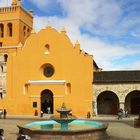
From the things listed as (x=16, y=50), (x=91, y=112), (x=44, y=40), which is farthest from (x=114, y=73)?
(x=16, y=50)

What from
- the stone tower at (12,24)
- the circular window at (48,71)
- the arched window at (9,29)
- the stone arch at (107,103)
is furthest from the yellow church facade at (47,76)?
the arched window at (9,29)

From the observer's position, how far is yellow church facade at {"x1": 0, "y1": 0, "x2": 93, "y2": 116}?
142 ft

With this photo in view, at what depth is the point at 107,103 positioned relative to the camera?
45.5 metres

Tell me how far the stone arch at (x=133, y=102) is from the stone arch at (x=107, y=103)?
61.4 inches

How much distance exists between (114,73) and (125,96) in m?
3.67

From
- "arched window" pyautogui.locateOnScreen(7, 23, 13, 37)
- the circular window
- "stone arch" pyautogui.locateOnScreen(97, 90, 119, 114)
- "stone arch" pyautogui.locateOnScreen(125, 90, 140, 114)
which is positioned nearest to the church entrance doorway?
the circular window

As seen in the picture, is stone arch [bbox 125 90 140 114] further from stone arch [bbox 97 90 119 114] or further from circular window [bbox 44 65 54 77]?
circular window [bbox 44 65 54 77]

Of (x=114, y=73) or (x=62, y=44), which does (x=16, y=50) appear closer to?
(x=62, y=44)

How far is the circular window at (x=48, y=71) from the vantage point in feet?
149

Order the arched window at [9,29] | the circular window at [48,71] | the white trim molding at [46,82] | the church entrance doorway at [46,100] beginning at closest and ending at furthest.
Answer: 1. the white trim molding at [46,82]
2. the circular window at [48,71]
3. the church entrance doorway at [46,100]
4. the arched window at [9,29]

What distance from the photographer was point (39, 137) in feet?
67.4

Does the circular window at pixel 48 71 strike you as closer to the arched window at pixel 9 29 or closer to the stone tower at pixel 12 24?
the stone tower at pixel 12 24

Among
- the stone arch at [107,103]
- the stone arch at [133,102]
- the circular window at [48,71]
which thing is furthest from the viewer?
the circular window at [48,71]

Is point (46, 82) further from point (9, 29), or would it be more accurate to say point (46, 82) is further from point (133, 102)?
point (9, 29)
